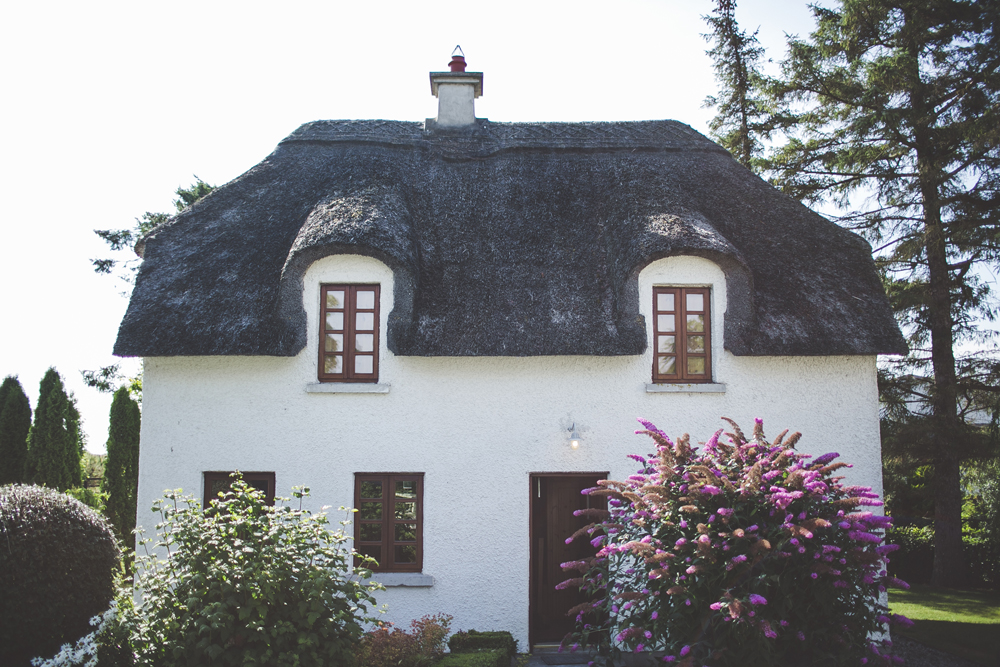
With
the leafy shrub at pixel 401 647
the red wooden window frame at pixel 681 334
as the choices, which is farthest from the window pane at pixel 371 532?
the red wooden window frame at pixel 681 334

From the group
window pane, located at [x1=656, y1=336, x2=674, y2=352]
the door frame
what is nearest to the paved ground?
the door frame

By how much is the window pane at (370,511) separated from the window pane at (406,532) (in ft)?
1.10

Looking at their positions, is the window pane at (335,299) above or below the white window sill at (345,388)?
above

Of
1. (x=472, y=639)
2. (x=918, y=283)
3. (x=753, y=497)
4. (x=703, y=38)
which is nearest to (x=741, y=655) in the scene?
(x=753, y=497)

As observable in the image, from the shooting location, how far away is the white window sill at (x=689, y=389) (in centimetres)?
1011

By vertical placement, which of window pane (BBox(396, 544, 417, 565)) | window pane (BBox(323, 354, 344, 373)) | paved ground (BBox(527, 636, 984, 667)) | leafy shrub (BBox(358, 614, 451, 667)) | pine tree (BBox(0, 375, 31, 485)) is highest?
window pane (BBox(323, 354, 344, 373))

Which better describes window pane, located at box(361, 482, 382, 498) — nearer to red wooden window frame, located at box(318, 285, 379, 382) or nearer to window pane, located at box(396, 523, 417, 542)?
window pane, located at box(396, 523, 417, 542)

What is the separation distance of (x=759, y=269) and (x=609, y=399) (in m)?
3.12

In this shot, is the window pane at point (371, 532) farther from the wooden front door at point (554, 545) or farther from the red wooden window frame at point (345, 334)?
the wooden front door at point (554, 545)

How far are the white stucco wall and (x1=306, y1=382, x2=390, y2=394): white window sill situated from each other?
11cm

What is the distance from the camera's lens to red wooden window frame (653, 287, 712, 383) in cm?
1034

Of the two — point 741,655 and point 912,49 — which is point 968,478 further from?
point 741,655

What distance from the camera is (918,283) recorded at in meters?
14.5

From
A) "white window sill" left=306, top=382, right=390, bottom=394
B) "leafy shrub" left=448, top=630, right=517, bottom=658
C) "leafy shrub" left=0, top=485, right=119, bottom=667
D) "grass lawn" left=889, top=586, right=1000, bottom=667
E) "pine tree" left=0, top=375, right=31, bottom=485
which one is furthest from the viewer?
"pine tree" left=0, top=375, right=31, bottom=485
